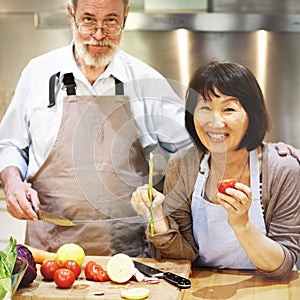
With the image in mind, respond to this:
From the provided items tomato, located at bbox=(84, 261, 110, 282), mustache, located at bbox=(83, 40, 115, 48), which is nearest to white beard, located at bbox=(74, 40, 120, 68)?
mustache, located at bbox=(83, 40, 115, 48)

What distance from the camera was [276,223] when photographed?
82.5 inches

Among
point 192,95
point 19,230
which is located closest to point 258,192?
point 192,95

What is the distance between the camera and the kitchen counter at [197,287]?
5.93 feet

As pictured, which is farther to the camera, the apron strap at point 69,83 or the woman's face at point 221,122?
the apron strap at point 69,83

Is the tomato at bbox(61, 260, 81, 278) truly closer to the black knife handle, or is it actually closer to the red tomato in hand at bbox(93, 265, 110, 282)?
the red tomato in hand at bbox(93, 265, 110, 282)

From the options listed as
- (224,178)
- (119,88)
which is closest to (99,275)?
(224,178)

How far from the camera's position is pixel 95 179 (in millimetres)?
2242

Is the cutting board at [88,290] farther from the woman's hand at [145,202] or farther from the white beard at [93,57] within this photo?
the white beard at [93,57]

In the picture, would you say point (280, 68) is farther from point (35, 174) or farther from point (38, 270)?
point (38, 270)

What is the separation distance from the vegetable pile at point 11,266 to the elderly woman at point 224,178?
15.4 inches

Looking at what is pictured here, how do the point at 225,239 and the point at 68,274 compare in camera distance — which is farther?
the point at 225,239

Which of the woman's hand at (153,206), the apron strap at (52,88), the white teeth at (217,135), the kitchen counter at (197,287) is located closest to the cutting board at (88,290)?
the kitchen counter at (197,287)

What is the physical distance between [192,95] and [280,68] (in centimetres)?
33

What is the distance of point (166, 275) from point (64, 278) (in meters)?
0.26
